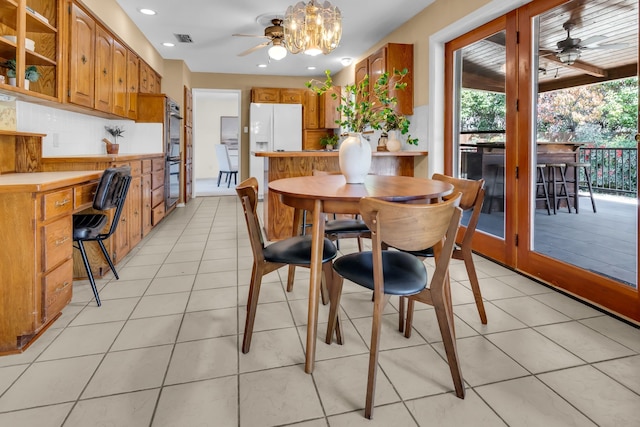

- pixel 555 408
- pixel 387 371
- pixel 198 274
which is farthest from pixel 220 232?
pixel 555 408

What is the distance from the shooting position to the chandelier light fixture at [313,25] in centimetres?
302

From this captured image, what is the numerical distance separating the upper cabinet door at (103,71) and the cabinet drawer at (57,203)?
1698mm

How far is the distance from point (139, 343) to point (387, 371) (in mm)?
1192

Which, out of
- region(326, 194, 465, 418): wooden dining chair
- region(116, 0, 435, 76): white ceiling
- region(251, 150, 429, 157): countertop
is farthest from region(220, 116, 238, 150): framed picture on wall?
region(326, 194, 465, 418): wooden dining chair

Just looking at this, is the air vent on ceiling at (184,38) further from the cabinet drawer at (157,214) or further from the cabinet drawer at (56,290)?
the cabinet drawer at (56,290)

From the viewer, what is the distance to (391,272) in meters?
1.53

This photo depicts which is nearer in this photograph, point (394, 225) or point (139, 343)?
point (394, 225)

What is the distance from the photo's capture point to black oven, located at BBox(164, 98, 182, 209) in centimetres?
495

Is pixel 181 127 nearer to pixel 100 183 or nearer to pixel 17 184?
pixel 100 183

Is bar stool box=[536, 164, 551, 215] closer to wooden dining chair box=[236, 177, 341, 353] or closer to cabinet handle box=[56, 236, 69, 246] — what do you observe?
wooden dining chair box=[236, 177, 341, 353]

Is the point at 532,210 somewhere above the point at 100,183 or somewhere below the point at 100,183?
Result: below

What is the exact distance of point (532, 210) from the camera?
2.82m

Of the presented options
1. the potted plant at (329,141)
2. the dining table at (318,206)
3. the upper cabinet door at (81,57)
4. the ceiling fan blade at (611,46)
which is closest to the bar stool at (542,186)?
the ceiling fan blade at (611,46)

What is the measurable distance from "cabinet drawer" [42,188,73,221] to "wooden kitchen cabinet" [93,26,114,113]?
1.68 metres
